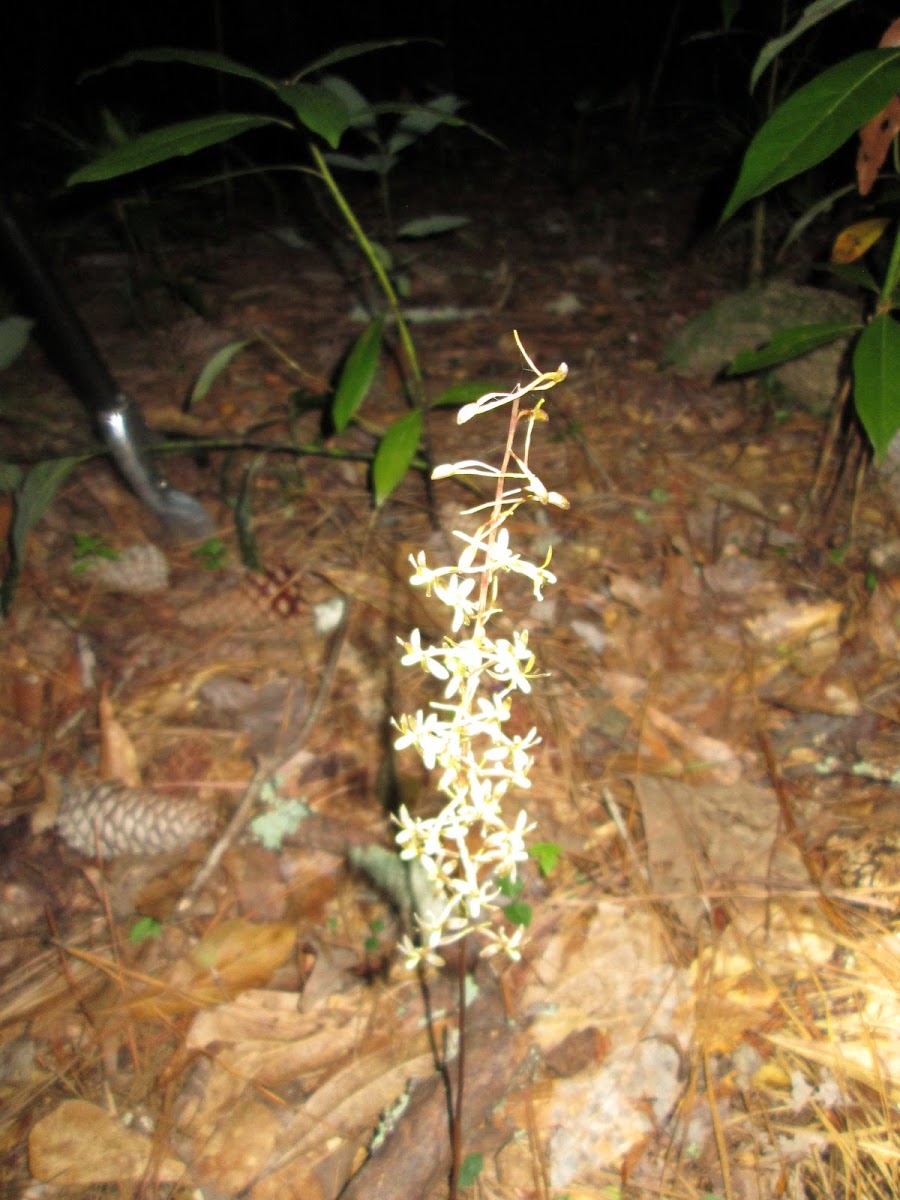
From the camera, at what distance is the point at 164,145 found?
1.24m

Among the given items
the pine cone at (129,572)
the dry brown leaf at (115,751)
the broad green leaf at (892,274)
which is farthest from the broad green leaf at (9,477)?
the broad green leaf at (892,274)

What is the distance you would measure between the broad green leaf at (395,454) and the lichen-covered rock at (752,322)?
151cm

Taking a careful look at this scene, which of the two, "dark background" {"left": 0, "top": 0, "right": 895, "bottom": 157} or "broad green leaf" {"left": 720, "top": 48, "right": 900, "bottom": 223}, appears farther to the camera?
"dark background" {"left": 0, "top": 0, "right": 895, "bottom": 157}

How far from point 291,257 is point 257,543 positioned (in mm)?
2048

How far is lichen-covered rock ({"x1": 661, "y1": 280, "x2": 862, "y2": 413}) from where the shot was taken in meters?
2.66

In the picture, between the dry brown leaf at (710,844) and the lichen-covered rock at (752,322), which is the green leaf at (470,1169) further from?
the lichen-covered rock at (752,322)

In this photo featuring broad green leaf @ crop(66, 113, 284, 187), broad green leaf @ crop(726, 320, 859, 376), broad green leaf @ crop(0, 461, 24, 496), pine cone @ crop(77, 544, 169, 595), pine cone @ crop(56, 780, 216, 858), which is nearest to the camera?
broad green leaf @ crop(66, 113, 284, 187)

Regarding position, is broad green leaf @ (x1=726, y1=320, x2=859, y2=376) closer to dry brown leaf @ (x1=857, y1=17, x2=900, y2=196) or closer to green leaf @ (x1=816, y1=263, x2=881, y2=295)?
green leaf @ (x1=816, y1=263, x2=881, y2=295)

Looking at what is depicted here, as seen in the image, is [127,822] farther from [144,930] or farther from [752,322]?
[752,322]

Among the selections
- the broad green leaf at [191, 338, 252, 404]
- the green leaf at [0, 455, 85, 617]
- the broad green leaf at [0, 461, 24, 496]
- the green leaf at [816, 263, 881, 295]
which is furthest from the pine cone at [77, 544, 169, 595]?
the green leaf at [816, 263, 881, 295]

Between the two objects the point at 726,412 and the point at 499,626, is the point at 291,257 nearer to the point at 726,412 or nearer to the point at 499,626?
the point at 726,412

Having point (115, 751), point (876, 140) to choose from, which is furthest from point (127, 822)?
point (876, 140)

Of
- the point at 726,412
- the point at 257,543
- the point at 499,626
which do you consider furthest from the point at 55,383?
the point at 726,412

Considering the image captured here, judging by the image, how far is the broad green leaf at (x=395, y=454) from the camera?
1.62 metres
